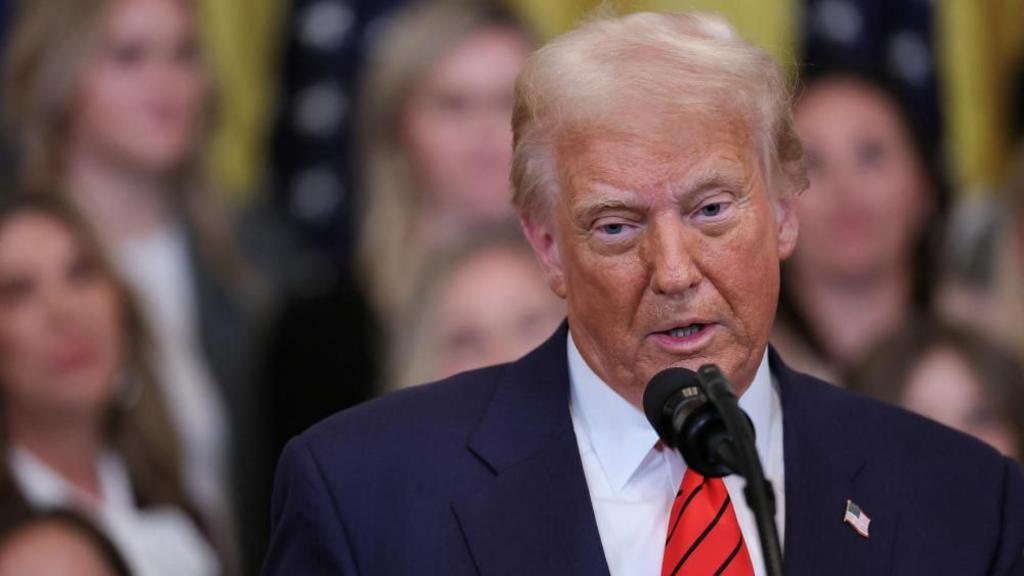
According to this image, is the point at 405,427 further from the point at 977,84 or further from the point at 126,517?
the point at 977,84

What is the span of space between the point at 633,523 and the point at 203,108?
3265mm

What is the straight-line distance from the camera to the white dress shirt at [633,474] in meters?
2.87

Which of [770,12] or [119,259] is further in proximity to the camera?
[770,12]

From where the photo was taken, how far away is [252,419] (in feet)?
18.9

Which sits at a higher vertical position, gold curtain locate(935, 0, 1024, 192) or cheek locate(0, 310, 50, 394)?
cheek locate(0, 310, 50, 394)

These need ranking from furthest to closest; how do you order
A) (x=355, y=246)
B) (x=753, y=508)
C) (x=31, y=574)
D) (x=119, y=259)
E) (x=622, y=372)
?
1. (x=355, y=246)
2. (x=119, y=259)
3. (x=31, y=574)
4. (x=622, y=372)
5. (x=753, y=508)

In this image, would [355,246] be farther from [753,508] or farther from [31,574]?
[753,508]

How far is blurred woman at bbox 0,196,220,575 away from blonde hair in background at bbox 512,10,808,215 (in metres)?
2.72

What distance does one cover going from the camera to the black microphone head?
2404 mm

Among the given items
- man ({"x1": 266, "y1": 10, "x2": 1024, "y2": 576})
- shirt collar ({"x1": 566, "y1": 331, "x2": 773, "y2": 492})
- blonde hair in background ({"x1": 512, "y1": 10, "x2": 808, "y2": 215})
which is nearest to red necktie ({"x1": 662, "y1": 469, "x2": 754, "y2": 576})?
man ({"x1": 266, "y1": 10, "x2": 1024, "y2": 576})

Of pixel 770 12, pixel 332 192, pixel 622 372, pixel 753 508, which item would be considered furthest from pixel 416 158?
pixel 753 508

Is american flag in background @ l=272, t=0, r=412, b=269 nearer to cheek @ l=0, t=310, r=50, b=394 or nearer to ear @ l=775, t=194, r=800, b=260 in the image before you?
cheek @ l=0, t=310, r=50, b=394

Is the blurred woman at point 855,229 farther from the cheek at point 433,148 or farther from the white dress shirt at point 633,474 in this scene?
the white dress shirt at point 633,474

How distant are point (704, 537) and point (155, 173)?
11.0 ft
